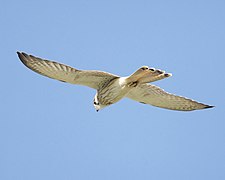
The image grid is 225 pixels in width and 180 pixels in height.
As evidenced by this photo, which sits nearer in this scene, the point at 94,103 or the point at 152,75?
the point at 152,75

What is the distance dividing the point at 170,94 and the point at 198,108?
0.70 meters

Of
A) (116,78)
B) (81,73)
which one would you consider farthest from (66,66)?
(116,78)

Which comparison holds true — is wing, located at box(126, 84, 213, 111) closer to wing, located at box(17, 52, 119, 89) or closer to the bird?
the bird

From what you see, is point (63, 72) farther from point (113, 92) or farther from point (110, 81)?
point (113, 92)

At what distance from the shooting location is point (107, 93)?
11367 mm

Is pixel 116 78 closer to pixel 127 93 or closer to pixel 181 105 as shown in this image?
pixel 127 93

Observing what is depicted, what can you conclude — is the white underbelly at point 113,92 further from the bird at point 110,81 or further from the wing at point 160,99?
the wing at point 160,99

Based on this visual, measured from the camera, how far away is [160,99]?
481 inches

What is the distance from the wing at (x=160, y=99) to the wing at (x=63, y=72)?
1.00 meters

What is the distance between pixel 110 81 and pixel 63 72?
100 centimetres

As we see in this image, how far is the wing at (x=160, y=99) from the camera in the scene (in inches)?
472

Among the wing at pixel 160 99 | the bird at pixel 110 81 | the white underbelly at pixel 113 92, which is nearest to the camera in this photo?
the bird at pixel 110 81

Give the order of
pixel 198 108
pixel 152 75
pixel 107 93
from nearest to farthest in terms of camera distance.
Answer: pixel 152 75
pixel 107 93
pixel 198 108

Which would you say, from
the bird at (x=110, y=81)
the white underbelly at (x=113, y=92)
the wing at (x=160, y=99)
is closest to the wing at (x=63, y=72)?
the bird at (x=110, y=81)
